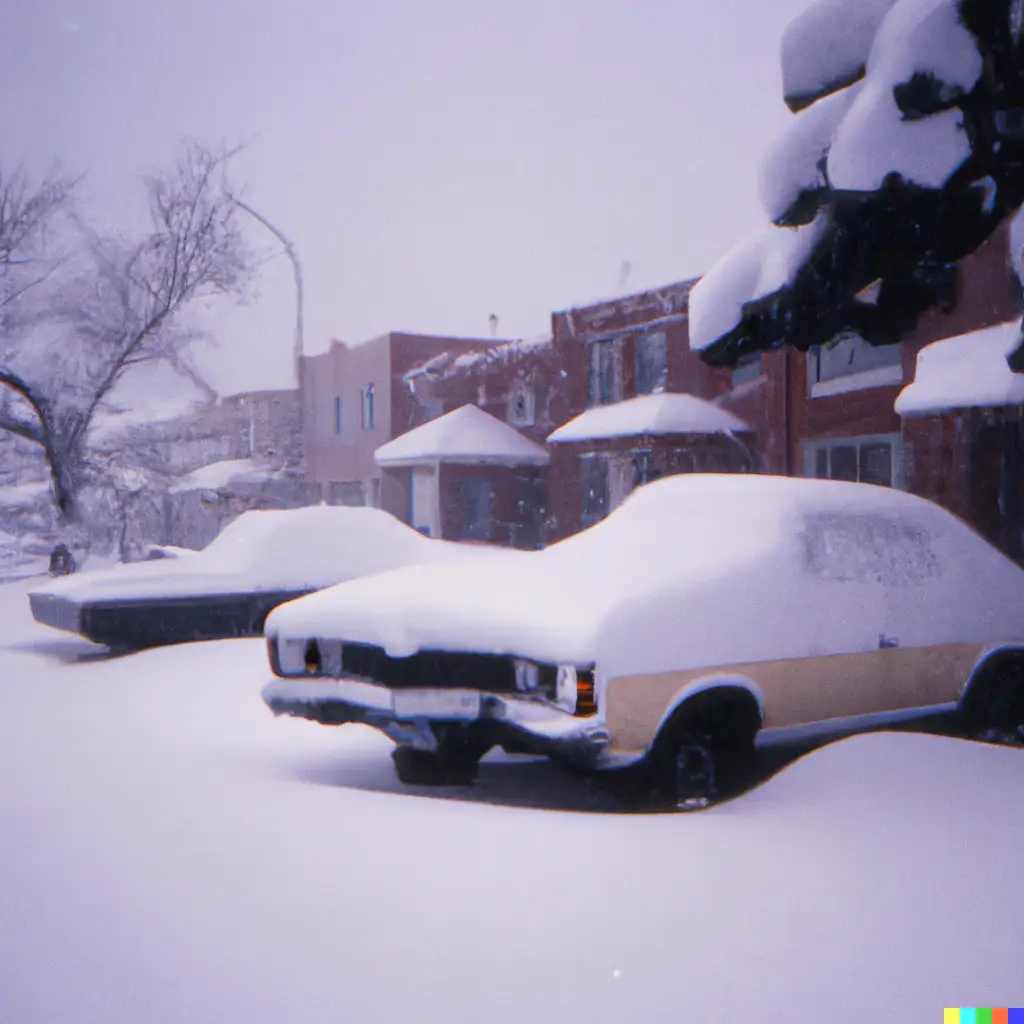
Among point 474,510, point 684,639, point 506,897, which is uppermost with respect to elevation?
point 474,510

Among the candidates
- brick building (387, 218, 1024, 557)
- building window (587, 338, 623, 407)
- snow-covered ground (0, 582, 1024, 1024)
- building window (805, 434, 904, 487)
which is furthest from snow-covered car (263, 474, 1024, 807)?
building window (587, 338, 623, 407)

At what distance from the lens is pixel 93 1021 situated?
2699 millimetres

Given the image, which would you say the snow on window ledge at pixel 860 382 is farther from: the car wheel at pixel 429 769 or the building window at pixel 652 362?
the car wheel at pixel 429 769

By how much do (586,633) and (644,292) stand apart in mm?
17244

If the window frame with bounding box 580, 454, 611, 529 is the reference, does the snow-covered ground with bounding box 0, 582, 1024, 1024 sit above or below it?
below

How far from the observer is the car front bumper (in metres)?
4.32

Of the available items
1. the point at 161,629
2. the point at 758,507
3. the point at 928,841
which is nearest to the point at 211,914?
the point at 928,841

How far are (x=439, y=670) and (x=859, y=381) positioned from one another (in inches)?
496

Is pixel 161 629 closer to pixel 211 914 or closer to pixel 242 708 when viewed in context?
pixel 242 708

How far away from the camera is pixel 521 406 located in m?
26.1

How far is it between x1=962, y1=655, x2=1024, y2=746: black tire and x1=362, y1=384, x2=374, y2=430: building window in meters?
25.5

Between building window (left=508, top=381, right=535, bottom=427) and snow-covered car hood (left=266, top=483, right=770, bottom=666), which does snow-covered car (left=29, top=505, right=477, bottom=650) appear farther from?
building window (left=508, top=381, right=535, bottom=427)

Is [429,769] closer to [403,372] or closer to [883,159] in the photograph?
[883,159]

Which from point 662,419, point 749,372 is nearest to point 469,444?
point 662,419
